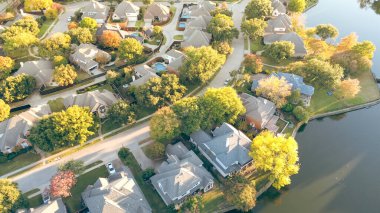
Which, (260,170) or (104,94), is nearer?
(260,170)

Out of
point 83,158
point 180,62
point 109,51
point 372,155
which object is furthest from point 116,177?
point 372,155

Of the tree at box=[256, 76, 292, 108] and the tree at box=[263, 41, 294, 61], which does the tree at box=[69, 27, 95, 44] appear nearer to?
the tree at box=[256, 76, 292, 108]

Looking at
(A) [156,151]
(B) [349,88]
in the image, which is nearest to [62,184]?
(A) [156,151]

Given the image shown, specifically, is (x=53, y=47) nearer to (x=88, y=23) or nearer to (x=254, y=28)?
(x=88, y=23)

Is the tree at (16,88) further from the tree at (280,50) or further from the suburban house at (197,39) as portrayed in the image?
the tree at (280,50)

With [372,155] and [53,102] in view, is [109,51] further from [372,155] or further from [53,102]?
[372,155]

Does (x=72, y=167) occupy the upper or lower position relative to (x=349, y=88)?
lower
